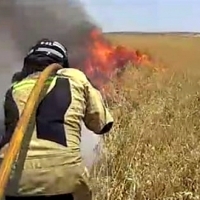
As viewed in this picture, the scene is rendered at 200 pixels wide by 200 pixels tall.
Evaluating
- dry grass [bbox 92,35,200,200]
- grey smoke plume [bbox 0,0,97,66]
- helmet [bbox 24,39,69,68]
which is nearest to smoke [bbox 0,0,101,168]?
grey smoke plume [bbox 0,0,97,66]

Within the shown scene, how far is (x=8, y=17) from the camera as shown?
24.7 metres

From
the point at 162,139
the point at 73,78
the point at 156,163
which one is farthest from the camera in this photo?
the point at 162,139

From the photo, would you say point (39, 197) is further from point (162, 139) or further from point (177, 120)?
point (177, 120)

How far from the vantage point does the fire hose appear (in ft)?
11.4

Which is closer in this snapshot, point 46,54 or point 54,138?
point 54,138

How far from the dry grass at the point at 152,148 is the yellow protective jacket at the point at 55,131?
1.23 m

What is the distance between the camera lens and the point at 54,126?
4.09 metres

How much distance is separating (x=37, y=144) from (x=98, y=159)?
2242mm

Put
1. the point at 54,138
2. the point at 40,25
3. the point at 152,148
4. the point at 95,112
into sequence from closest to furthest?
the point at 54,138
the point at 95,112
the point at 152,148
the point at 40,25

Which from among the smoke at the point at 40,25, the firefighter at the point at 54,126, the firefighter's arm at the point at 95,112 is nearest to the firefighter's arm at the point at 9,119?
the firefighter at the point at 54,126

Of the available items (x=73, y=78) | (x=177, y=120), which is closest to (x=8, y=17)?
(x=177, y=120)

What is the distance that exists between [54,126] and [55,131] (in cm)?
3

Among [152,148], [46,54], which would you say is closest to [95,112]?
[46,54]

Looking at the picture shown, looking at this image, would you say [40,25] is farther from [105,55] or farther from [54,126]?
[54,126]
